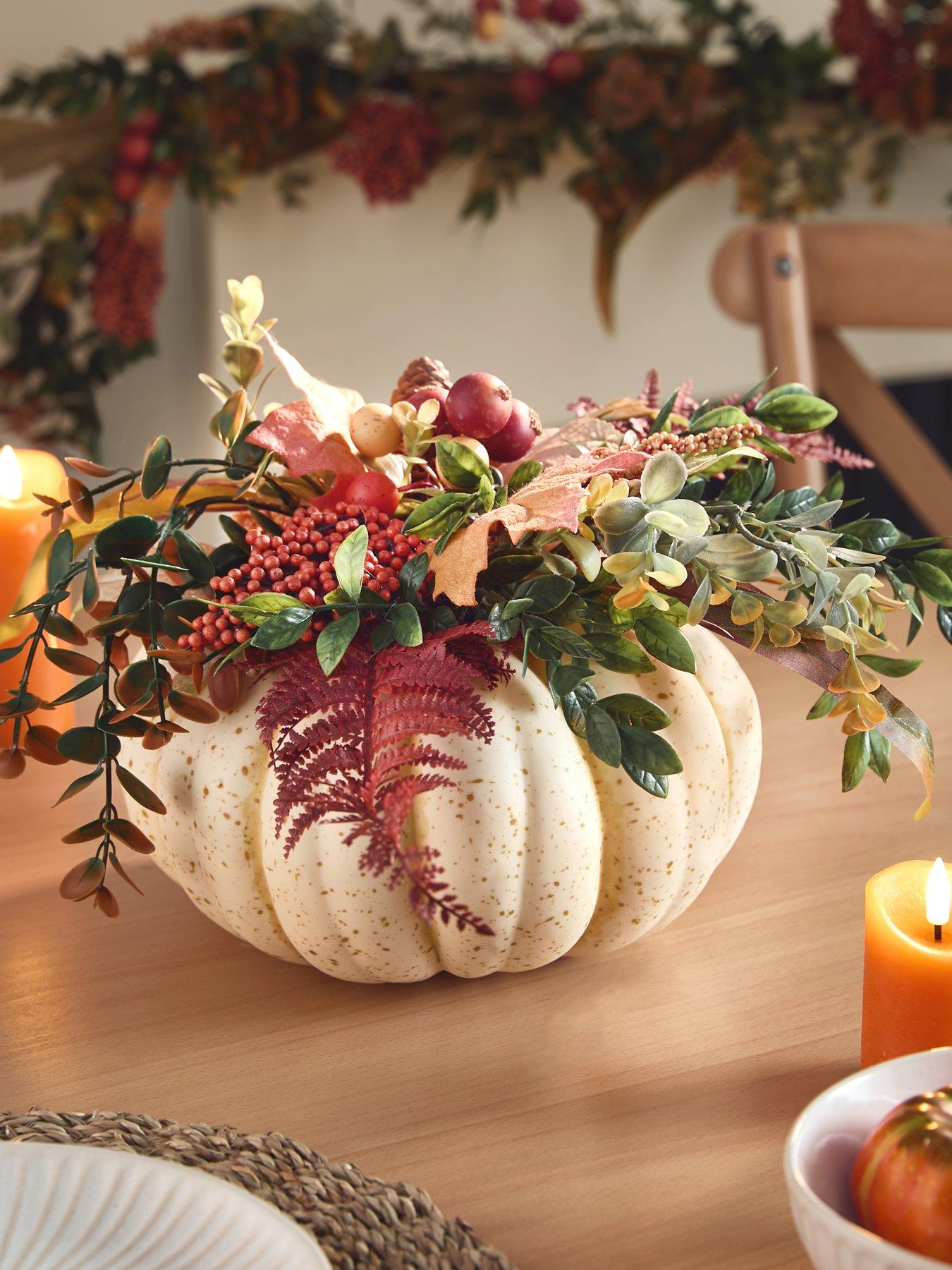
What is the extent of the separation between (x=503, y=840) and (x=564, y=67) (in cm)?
174

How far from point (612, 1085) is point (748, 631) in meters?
0.16

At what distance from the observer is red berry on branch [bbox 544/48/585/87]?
1.86m

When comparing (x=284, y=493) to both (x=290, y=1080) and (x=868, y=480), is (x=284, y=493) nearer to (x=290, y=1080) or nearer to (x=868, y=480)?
(x=290, y=1080)

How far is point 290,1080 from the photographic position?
0.42 meters

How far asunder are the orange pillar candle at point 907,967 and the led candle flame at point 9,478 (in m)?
0.49

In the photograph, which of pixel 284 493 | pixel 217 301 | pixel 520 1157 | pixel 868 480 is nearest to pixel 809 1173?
pixel 520 1157

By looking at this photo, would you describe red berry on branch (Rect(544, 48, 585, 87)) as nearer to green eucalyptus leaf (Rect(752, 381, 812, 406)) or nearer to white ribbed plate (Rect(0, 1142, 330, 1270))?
green eucalyptus leaf (Rect(752, 381, 812, 406))

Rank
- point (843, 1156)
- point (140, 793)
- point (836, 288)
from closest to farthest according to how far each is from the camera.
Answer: point (843, 1156) < point (140, 793) < point (836, 288)

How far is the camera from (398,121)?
186cm

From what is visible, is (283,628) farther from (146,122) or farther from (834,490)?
(146,122)

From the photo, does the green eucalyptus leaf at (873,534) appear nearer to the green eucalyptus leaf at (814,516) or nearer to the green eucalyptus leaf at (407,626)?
the green eucalyptus leaf at (814,516)

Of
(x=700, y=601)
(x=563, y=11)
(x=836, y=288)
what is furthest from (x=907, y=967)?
(x=563, y=11)

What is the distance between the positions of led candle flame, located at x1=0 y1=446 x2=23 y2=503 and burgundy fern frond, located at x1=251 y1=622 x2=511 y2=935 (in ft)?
1.03

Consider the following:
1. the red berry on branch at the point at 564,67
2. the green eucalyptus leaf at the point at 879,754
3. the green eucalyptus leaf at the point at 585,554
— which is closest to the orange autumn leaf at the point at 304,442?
the green eucalyptus leaf at the point at 585,554
